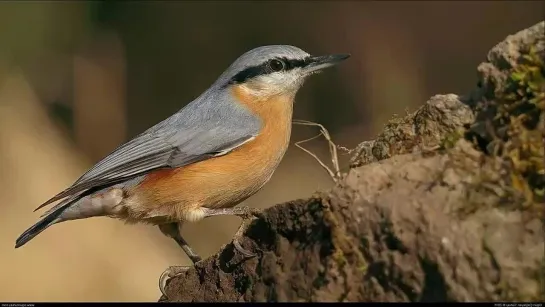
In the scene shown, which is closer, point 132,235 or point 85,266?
point 85,266

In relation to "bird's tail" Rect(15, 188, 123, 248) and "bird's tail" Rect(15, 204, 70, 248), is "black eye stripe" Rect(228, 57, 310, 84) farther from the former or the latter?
"bird's tail" Rect(15, 204, 70, 248)

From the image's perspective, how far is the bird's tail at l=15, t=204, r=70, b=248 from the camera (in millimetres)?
4402

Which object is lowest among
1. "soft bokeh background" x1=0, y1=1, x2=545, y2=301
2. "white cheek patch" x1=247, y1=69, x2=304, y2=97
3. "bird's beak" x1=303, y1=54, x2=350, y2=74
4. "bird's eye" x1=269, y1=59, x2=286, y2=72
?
"soft bokeh background" x1=0, y1=1, x2=545, y2=301

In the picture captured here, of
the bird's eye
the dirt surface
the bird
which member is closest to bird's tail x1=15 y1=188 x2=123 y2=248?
the bird

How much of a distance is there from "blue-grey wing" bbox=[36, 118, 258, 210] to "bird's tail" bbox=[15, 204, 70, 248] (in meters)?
0.13

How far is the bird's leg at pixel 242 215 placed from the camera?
316cm

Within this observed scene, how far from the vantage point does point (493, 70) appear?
271cm

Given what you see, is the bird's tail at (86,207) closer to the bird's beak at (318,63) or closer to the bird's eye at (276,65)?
the bird's eye at (276,65)

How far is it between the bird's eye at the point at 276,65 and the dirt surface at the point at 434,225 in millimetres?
1851

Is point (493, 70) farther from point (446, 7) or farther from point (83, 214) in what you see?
point (446, 7)

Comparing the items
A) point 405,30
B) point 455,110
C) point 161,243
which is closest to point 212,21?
point 405,30

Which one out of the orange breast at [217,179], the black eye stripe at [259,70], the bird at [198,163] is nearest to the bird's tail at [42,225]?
the bird at [198,163]

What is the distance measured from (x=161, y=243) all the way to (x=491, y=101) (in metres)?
6.00

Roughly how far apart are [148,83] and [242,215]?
7.17 meters
